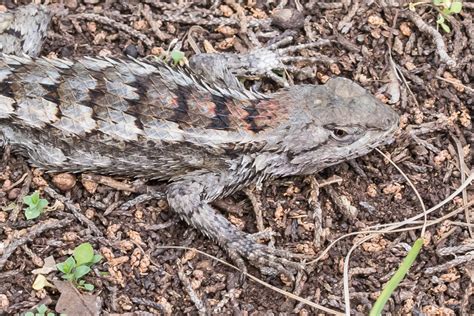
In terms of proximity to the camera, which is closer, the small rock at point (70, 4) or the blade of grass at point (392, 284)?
the blade of grass at point (392, 284)

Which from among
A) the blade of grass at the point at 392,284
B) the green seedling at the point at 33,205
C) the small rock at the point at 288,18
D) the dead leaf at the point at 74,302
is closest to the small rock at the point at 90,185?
the green seedling at the point at 33,205

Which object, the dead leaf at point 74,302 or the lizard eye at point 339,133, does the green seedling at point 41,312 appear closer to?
the dead leaf at point 74,302

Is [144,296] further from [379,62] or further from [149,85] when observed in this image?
[379,62]

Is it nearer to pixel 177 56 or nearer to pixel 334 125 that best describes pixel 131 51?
pixel 177 56

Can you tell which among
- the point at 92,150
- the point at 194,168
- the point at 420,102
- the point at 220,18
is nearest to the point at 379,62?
the point at 420,102

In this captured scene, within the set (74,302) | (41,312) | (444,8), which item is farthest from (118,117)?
(444,8)

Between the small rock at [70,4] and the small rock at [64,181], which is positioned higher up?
the small rock at [70,4]
